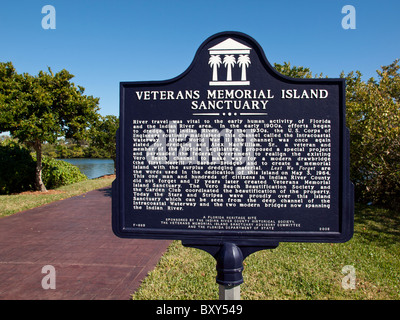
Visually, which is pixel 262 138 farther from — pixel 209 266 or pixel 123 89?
pixel 209 266

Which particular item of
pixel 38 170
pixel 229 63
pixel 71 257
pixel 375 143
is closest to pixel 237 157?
pixel 229 63

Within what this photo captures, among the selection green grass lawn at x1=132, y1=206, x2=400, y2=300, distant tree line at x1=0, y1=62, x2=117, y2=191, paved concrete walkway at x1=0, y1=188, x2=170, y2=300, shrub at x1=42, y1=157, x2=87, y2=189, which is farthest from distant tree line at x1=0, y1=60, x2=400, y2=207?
paved concrete walkway at x1=0, y1=188, x2=170, y2=300

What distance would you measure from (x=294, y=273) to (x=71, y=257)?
3.76 m

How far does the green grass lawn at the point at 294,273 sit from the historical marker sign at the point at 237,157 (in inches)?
57.9

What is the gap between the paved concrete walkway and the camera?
3.92 metres

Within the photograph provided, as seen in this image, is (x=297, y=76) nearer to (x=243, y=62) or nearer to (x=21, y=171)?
(x=243, y=62)

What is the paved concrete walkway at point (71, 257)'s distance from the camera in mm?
3922

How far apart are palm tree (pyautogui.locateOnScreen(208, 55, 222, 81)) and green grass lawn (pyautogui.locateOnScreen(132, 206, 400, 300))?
2.74m

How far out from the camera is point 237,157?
2.80 metres

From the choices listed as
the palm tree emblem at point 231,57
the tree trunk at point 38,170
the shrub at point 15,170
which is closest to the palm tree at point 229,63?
the palm tree emblem at point 231,57

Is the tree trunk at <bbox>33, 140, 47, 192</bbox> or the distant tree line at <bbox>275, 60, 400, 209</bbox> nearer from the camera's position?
the distant tree line at <bbox>275, 60, 400, 209</bbox>

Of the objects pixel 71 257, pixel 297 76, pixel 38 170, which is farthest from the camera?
pixel 38 170

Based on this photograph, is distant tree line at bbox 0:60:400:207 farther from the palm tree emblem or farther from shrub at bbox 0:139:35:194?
the palm tree emblem

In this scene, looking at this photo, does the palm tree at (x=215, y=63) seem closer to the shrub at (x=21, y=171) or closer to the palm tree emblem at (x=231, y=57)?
the palm tree emblem at (x=231, y=57)
